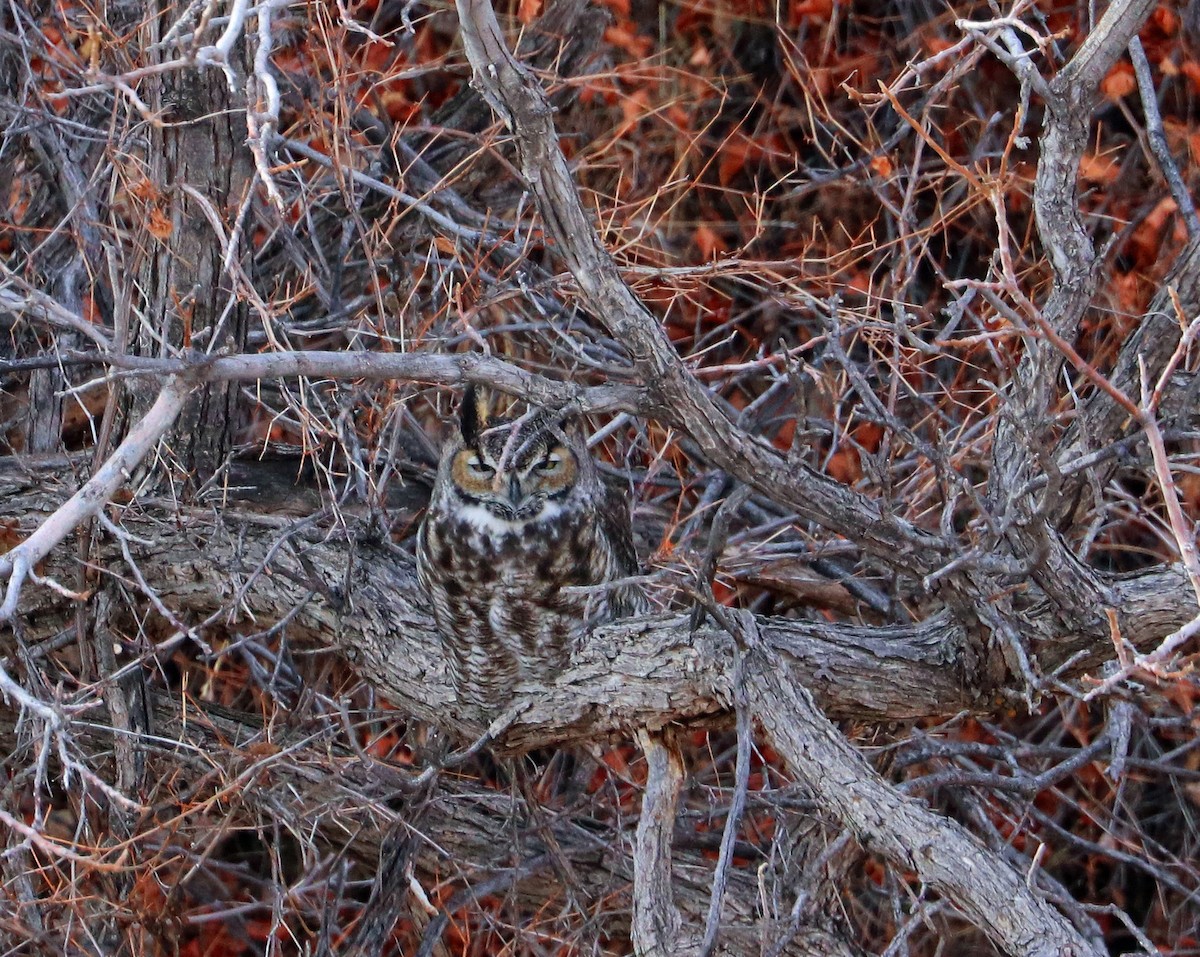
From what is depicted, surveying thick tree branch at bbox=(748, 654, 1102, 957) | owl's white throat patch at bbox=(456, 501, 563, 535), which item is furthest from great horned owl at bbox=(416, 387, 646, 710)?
thick tree branch at bbox=(748, 654, 1102, 957)

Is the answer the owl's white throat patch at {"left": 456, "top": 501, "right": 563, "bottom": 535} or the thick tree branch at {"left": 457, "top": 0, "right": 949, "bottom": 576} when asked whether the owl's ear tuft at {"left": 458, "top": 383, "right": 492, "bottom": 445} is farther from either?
the thick tree branch at {"left": 457, "top": 0, "right": 949, "bottom": 576}

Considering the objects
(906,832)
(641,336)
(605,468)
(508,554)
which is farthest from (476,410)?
(906,832)

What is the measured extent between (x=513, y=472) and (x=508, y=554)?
16 centimetres

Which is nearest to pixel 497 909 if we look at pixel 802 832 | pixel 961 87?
pixel 802 832

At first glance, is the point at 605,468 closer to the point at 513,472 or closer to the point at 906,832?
the point at 513,472

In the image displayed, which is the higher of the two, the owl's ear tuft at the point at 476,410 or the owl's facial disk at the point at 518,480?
the owl's ear tuft at the point at 476,410

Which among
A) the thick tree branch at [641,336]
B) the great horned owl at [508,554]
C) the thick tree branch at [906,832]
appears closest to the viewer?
the thick tree branch at [641,336]

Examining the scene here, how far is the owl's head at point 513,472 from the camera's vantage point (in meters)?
2.60

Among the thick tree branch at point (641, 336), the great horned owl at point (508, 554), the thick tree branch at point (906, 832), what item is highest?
the thick tree branch at point (641, 336)

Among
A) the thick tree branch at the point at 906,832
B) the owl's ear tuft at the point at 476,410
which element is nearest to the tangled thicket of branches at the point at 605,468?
the thick tree branch at the point at 906,832

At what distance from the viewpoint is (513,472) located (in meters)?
2.62

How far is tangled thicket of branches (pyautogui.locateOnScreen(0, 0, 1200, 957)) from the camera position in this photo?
188 cm

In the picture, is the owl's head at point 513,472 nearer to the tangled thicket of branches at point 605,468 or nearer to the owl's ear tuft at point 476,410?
the owl's ear tuft at point 476,410

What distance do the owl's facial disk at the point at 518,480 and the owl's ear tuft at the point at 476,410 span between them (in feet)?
0.13
